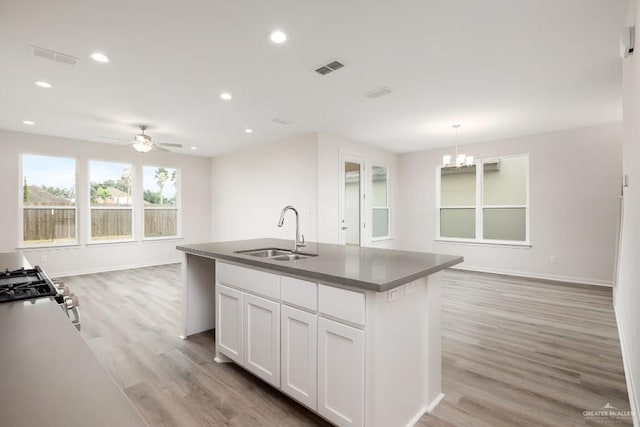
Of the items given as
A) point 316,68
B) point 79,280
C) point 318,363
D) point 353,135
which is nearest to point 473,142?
point 353,135

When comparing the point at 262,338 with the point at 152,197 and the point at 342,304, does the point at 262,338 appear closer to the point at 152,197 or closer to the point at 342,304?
the point at 342,304

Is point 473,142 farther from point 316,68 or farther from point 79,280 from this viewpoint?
point 79,280

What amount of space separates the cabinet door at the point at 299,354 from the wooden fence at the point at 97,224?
20.4 feet

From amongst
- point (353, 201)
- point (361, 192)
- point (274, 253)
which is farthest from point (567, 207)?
point (274, 253)

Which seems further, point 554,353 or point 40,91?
point 40,91

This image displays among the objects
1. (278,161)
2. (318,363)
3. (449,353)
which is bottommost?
(449,353)

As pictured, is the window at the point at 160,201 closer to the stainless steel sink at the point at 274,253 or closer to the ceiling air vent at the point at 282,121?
the ceiling air vent at the point at 282,121

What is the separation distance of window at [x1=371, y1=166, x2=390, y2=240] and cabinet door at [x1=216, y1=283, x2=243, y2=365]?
4881 mm

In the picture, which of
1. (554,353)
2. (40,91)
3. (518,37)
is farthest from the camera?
(40,91)

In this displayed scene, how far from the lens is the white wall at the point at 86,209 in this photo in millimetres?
5535

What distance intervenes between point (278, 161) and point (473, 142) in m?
4.05

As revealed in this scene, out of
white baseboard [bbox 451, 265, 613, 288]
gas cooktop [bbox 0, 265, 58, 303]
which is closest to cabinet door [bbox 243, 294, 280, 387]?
gas cooktop [bbox 0, 265, 58, 303]

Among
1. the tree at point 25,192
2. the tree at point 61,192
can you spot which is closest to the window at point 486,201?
the tree at point 61,192

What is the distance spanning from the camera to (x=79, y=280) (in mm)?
5719
